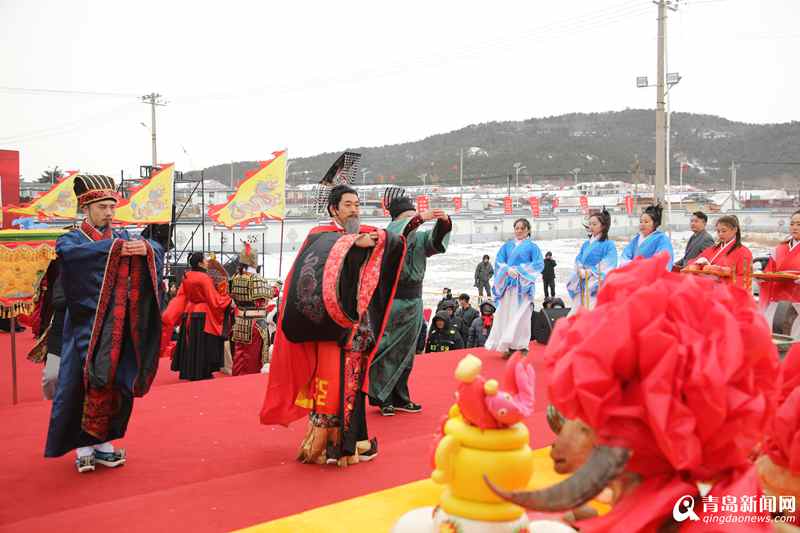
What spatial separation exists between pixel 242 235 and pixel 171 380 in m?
18.0

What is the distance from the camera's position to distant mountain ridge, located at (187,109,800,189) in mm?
99062

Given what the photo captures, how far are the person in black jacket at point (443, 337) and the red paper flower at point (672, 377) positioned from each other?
7967mm

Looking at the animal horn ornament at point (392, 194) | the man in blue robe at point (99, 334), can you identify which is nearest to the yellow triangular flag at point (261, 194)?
the animal horn ornament at point (392, 194)

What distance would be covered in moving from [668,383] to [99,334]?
3.36m

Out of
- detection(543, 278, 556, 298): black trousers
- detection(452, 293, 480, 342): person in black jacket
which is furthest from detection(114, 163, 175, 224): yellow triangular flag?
detection(543, 278, 556, 298): black trousers

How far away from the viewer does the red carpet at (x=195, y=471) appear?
3189 mm

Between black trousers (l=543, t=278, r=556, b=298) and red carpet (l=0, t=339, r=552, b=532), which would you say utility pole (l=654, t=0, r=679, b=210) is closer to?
black trousers (l=543, t=278, r=556, b=298)

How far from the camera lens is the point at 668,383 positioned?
4.50ft

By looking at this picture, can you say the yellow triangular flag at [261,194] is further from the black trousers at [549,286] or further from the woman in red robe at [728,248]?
the black trousers at [549,286]

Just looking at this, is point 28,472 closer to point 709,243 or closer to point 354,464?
point 354,464

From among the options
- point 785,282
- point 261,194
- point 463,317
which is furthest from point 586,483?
point 261,194

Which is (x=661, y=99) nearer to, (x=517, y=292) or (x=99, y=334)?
(x=517, y=292)

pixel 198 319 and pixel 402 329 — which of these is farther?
pixel 198 319

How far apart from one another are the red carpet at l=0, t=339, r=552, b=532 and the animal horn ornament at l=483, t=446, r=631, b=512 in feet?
3.81
